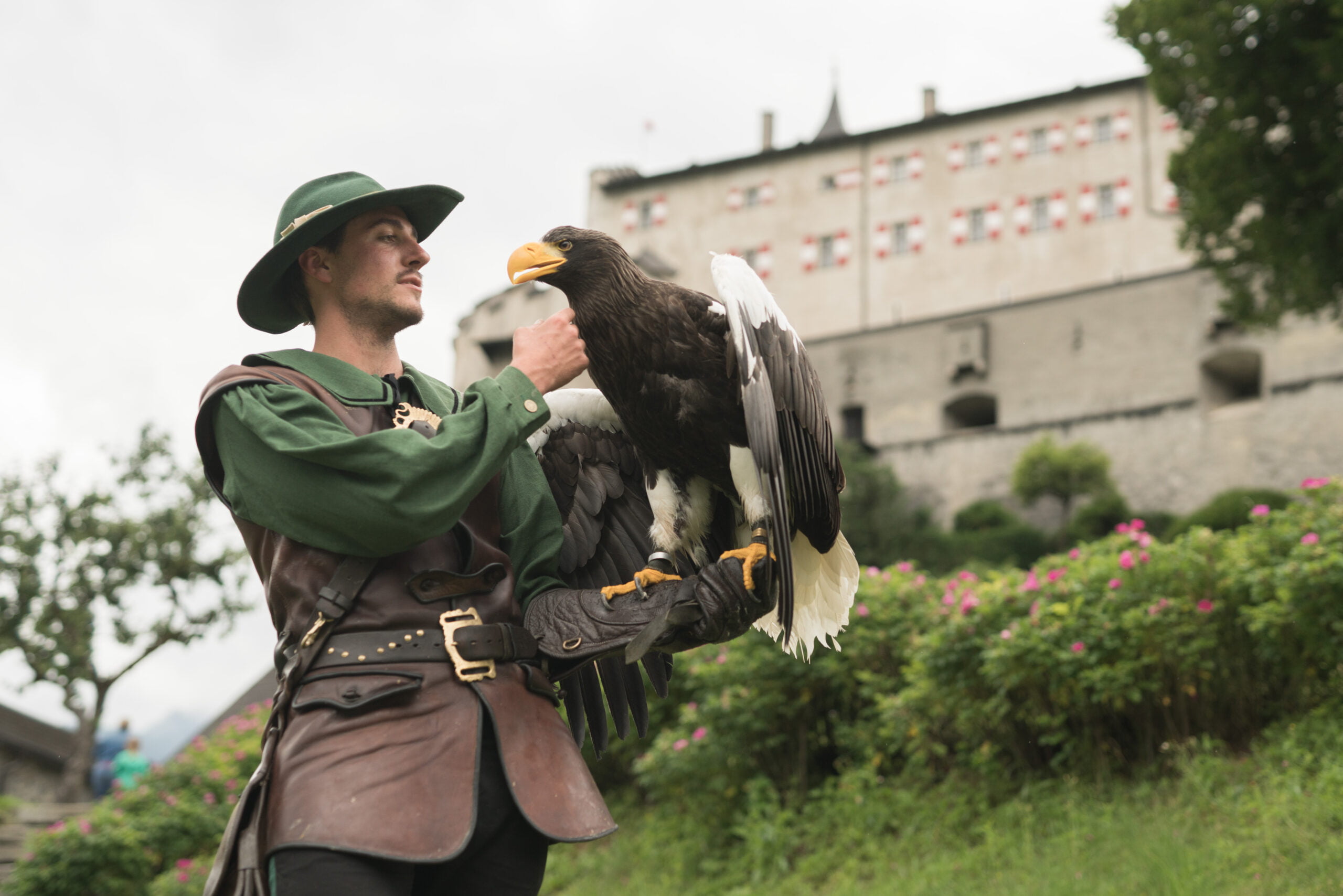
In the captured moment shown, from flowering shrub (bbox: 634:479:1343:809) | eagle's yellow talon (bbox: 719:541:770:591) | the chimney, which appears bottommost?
flowering shrub (bbox: 634:479:1343:809)

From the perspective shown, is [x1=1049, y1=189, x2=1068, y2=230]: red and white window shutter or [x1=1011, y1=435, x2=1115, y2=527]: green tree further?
[x1=1049, y1=189, x2=1068, y2=230]: red and white window shutter

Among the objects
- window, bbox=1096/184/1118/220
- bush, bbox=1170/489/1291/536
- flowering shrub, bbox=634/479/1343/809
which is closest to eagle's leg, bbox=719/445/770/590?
flowering shrub, bbox=634/479/1343/809

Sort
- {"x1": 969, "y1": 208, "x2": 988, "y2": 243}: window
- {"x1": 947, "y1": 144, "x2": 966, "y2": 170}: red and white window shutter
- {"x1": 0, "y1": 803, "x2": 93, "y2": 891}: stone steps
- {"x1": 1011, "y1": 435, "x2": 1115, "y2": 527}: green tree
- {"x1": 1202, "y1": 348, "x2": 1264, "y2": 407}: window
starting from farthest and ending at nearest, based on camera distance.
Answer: {"x1": 947, "y1": 144, "x2": 966, "y2": 170}: red and white window shutter < {"x1": 969, "y1": 208, "x2": 988, "y2": 243}: window < {"x1": 1202, "y1": 348, "x2": 1264, "y2": 407}: window < {"x1": 1011, "y1": 435, "x2": 1115, "y2": 527}: green tree < {"x1": 0, "y1": 803, "x2": 93, "y2": 891}: stone steps

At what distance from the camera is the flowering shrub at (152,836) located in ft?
31.3

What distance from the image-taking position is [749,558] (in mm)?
2369

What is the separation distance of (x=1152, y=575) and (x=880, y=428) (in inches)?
1183

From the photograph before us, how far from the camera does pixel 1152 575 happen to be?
6781mm

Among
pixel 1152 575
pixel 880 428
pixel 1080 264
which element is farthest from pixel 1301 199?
pixel 1080 264

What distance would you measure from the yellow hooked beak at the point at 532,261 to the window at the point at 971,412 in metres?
33.9

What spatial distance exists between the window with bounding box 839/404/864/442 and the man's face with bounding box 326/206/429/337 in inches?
1378

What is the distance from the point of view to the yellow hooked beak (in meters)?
2.64

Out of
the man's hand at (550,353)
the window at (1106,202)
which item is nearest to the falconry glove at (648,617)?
the man's hand at (550,353)

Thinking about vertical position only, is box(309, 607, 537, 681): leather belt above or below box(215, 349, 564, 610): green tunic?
below

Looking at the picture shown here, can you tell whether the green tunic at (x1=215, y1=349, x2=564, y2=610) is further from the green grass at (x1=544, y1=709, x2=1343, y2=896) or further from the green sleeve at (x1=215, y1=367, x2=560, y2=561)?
the green grass at (x1=544, y1=709, x2=1343, y2=896)
